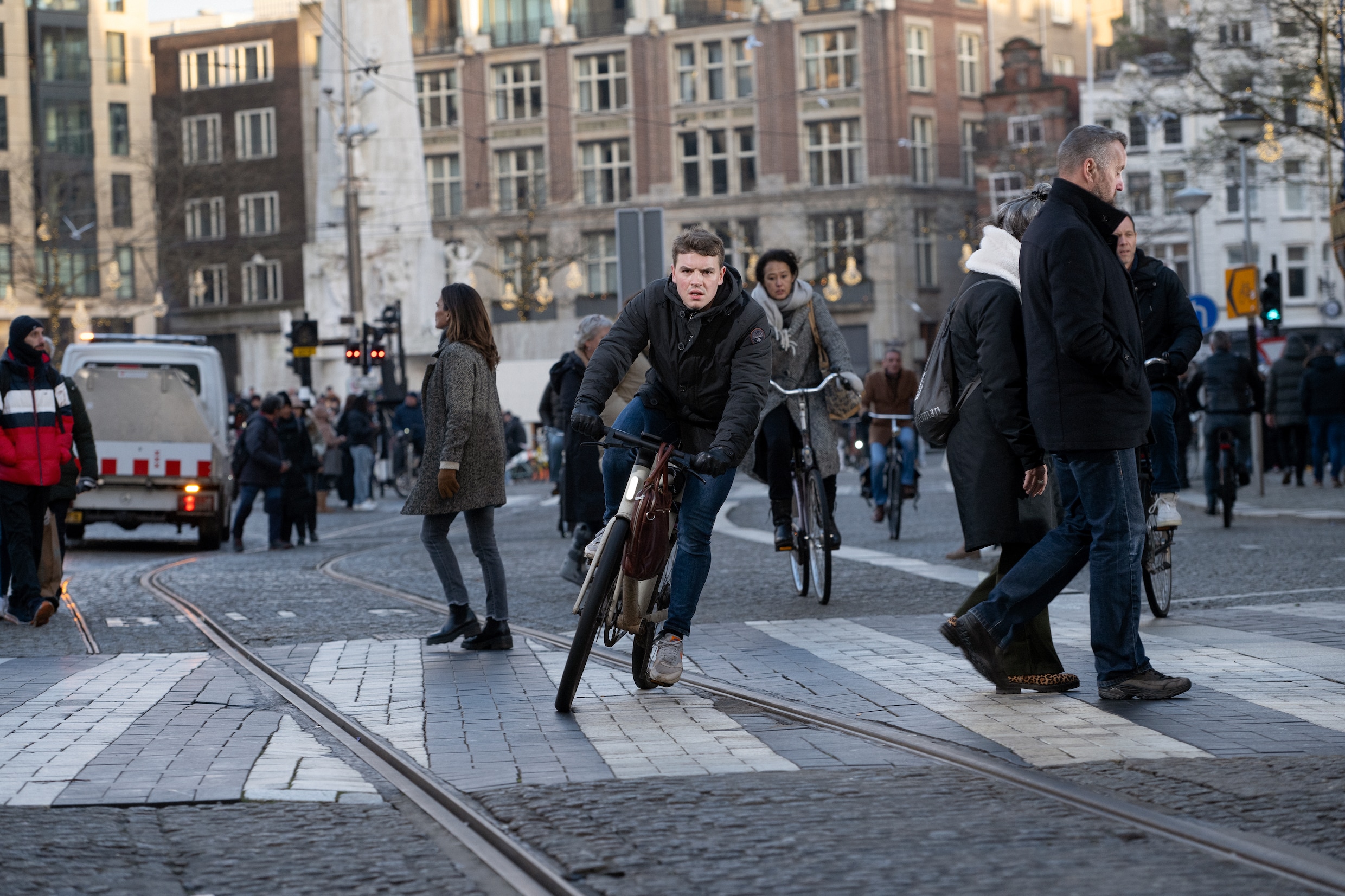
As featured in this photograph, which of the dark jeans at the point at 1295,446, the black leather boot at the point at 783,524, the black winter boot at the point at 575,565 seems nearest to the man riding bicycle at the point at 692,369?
the black leather boot at the point at 783,524

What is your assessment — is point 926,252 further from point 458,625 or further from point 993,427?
point 993,427

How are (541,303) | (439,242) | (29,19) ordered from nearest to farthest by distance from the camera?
(439,242) < (541,303) < (29,19)

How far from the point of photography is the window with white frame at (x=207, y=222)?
78438 mm

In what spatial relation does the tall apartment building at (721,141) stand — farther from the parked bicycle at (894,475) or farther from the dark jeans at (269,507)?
the parked bicycle at (894,475)

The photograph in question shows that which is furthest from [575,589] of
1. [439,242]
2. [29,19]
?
[29,19]

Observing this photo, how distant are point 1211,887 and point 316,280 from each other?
152 feet

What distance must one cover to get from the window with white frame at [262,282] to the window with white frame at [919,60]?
1006 inches

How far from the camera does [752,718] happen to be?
6.79 m

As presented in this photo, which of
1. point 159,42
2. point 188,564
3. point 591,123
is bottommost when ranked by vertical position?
point 188,564

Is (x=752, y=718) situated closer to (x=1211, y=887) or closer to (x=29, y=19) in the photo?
(x=1211, y=887)

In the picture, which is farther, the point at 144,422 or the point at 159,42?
the point at 159,42

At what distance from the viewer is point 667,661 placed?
7.44 m

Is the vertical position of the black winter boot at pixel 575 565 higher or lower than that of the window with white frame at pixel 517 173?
lower

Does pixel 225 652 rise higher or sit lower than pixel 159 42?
lower
